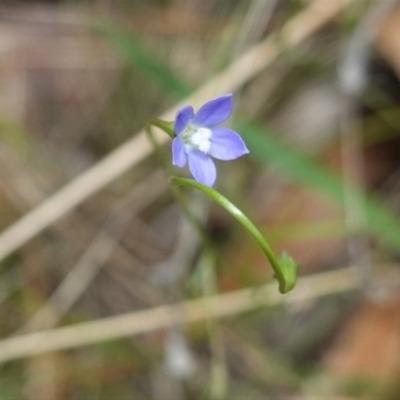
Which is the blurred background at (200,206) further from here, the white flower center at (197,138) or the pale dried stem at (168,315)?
the white flower center at (197,138)

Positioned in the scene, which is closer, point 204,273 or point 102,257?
point 204,273

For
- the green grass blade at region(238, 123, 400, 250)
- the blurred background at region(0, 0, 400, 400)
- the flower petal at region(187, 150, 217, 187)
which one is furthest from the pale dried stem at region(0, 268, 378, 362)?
the flower petal at region(187, 150, 217, 187)

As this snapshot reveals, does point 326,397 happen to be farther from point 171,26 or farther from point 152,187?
point 171,26

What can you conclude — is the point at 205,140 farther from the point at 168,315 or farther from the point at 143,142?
the point at 168,315

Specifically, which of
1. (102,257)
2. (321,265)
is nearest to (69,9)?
(102,257)

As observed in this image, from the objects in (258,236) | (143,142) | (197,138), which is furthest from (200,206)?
(258,236)

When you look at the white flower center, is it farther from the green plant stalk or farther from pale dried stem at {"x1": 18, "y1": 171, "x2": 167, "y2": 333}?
pale dried stem at {"x1": 18, "y1": 171, "x2": 167, "y2": 333}
